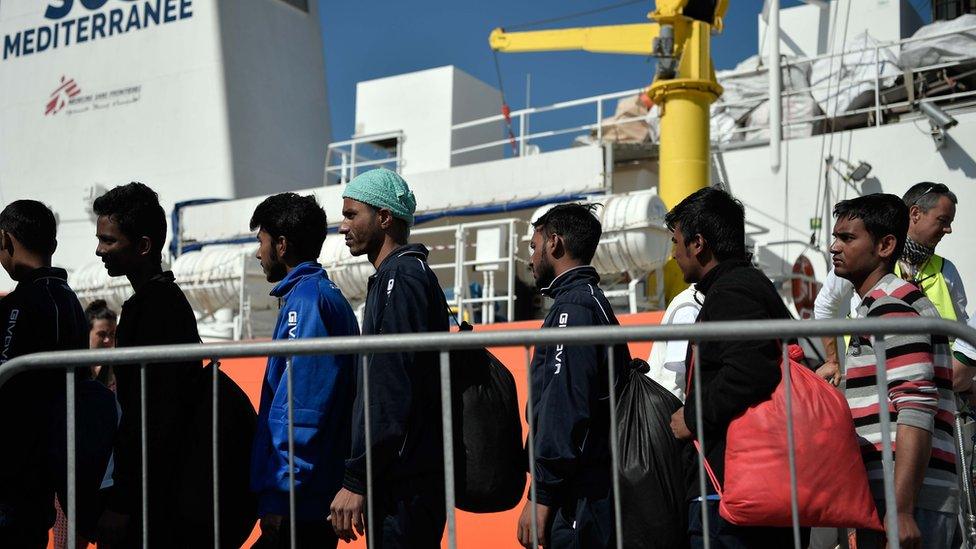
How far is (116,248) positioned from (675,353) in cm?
237

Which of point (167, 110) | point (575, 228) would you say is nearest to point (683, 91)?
point (575, 228)

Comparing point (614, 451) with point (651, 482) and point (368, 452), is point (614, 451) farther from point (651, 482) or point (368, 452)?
point (368, 452)

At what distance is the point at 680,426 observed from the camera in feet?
9.37

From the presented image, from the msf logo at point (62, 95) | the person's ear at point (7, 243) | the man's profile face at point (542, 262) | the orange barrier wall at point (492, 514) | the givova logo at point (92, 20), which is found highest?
the givova logo at point (92, 20)

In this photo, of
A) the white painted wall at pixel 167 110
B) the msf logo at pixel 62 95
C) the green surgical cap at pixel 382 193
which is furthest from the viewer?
the msf logo at pixel 62 95

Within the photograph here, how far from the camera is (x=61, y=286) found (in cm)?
362

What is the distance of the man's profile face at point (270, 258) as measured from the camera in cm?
346

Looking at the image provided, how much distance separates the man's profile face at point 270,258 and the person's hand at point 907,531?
2.24 meters

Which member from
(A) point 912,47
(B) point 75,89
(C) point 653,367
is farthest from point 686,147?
(B) point 75,89

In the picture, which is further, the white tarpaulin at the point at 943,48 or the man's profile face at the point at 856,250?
the white tarpaulin at the point at 943,48

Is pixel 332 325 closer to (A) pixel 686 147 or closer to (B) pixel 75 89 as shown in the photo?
(A) pixel 686 147

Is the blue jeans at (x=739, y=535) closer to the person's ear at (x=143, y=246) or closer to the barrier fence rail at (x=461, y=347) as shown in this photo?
the barrier fence rail at (x=461, y=347)

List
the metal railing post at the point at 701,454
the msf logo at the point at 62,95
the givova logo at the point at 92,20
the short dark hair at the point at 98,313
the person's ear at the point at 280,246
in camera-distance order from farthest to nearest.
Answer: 1. the msf logo at the point at 62,95
2. the givova logo at the point at 92,20
3. the short dark hair at the point at 98,313
4. the person's ear at the point at 280,246
5. the metal railing post at the point at 701,454

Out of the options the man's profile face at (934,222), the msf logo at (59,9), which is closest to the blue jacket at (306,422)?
the man's profile face at (934,222)
